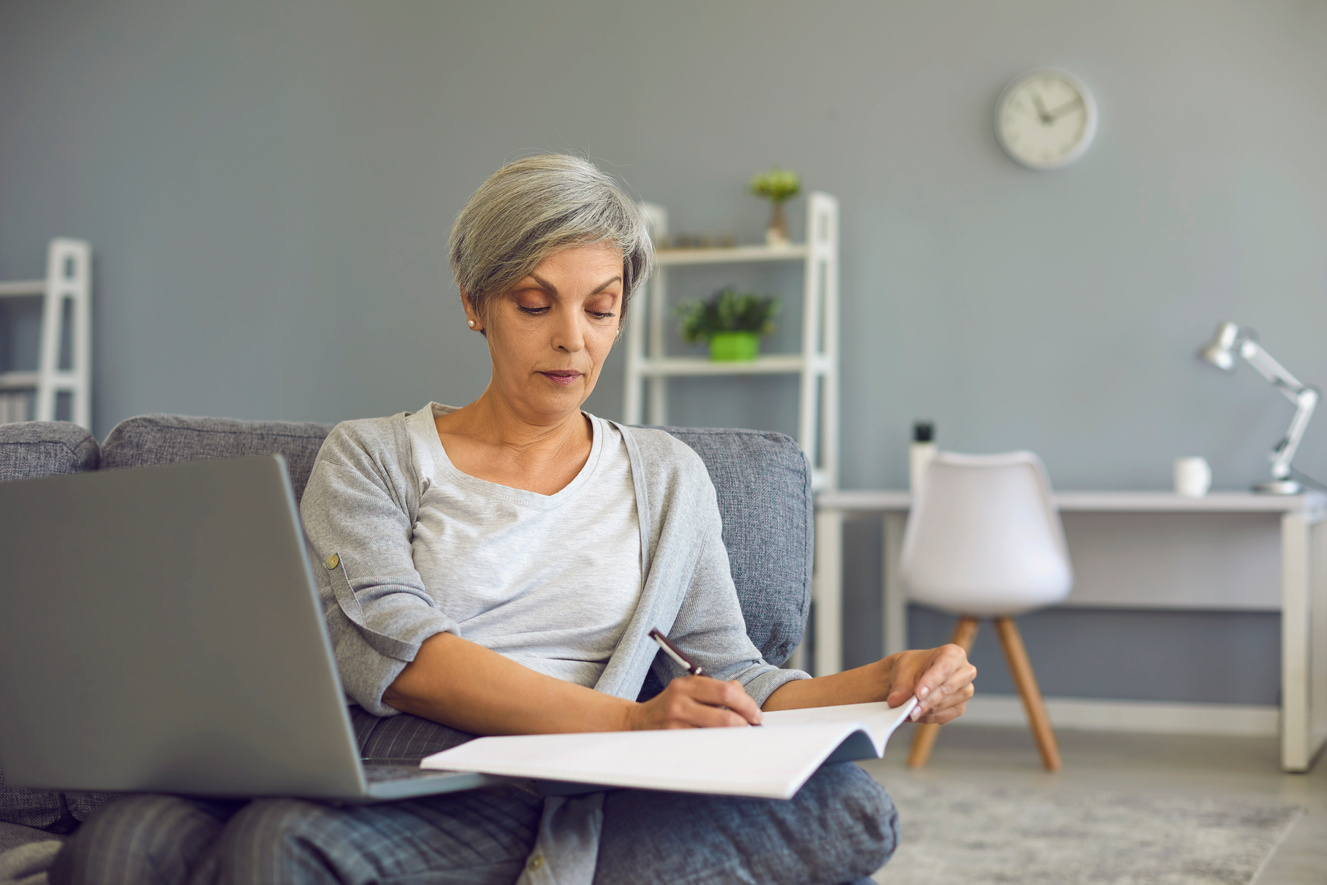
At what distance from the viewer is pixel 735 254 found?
138 inches

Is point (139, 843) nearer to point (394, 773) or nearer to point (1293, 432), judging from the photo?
point (394, 773)

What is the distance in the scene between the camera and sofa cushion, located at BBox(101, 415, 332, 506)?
136 cm

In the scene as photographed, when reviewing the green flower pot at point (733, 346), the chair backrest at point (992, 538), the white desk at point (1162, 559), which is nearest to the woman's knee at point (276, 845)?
the chair backrest at point (992, 538)

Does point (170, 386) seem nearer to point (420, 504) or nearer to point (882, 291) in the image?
point (882, 291)

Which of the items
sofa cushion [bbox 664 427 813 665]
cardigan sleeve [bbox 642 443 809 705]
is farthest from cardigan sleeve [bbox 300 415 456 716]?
sofa cushion [bbox 664 427 813 665]

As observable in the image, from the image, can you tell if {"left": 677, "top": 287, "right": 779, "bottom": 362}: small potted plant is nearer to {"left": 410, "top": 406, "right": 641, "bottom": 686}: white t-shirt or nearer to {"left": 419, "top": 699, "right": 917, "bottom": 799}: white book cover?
{"left": 410, "top": 406, "right": 641, "bottom": 686}: white t-shirt

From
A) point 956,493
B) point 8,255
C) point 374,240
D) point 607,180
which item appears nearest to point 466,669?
point 607,180

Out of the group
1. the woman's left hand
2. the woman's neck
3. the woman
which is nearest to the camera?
the woman

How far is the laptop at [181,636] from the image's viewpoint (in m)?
0.76

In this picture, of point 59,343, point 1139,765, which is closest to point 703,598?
point 1139,765

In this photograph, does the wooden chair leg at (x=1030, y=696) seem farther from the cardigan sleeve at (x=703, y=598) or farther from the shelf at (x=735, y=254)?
the cardigan sleeve at (x=703, y=598)

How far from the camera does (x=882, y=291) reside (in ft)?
11.8

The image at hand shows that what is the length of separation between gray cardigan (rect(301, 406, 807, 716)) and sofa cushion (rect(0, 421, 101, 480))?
0.35 metres

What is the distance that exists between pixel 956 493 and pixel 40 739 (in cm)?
230
